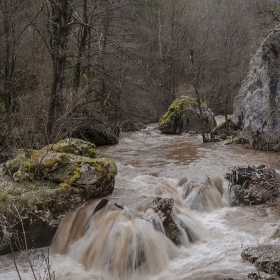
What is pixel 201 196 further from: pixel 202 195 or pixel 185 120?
pixel 185 120

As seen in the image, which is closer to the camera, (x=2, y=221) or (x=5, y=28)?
(x=2, y=221)

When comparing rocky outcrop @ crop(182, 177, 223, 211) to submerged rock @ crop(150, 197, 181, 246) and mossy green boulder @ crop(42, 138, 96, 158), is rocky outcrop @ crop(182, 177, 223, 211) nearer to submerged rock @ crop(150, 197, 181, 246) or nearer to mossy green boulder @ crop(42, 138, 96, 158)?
submerged rock @ crop(150, 197, 181, 246)

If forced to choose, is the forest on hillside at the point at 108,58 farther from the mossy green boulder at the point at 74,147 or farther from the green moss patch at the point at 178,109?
the green moss patch at the point at 178,109

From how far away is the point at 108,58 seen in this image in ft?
59.3

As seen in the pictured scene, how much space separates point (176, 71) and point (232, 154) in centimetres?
1995

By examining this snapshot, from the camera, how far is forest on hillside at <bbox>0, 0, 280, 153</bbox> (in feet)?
31.3

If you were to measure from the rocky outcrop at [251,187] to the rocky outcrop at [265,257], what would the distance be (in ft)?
8.94

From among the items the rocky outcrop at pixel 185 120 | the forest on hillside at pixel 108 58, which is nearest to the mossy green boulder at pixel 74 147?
the forest on hillside at pixel 108 58

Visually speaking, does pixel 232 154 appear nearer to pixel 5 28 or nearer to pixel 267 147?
pixel 267 147

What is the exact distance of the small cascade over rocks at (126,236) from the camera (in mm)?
6008

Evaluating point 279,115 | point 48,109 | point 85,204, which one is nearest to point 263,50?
point 279,115

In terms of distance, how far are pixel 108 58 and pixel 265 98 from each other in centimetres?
842

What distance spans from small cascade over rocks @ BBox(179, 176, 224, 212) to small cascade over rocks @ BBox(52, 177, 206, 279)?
90 cm

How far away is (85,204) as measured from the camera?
A: 24.0 ft
